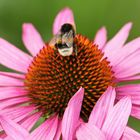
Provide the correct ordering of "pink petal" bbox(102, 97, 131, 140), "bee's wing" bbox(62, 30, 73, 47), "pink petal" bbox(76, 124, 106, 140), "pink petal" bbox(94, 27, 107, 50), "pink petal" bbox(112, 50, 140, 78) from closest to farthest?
"pink petal" bbox(76, 124, 106, 140) < "pink petal" bbox(102, 97, 131, 140) < "bee's wing" bbox(62, 30, 73, 47) < "pink petal" bbox(112, 50, 140, 78) < "pink petal" bbox(94, 27, 107, 50)

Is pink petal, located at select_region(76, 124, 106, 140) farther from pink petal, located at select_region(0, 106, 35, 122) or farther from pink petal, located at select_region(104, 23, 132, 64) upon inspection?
pink petal, located at select_region(104, 23, 132, 64)

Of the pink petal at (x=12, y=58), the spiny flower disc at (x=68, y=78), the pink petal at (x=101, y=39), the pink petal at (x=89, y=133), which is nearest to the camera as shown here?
the pink petal at (x=89, y=133)

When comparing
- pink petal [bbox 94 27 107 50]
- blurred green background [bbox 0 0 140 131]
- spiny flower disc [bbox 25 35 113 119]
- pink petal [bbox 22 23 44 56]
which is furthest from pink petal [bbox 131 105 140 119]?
blurred green background [bbox 0 0 140 131]

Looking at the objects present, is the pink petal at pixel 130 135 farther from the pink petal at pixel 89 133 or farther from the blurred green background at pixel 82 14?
the blurred green background at pixel 82 14

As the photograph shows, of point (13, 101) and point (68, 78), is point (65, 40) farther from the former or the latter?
point (13, 101)

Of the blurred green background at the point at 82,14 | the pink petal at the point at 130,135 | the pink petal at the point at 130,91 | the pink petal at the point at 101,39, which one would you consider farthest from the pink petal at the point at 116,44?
the blurred green background at the point at 82,14

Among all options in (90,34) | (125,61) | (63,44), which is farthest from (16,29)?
(63,44)
